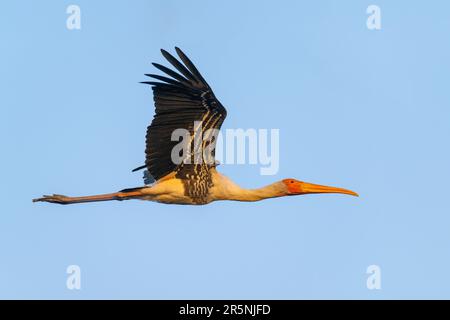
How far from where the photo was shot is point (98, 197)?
24.3 m

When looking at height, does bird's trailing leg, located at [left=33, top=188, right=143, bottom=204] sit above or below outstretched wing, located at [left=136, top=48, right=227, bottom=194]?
below

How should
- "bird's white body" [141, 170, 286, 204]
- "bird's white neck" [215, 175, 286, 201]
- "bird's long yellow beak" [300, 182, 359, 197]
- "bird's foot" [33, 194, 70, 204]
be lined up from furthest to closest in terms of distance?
"bird's foot" [33, 194, 70, 204], "bird's long yellow beak" [300, 182, 359, 197], "bird's white neck" [215, 175, 286, 201], "bird's white body" [141, 170, 286, 204]

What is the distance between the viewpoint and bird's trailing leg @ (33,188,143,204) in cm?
2384

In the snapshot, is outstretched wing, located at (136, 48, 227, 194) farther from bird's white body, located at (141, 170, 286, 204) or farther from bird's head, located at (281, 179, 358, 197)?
bird's head, located at (281, 179, 358, 197)

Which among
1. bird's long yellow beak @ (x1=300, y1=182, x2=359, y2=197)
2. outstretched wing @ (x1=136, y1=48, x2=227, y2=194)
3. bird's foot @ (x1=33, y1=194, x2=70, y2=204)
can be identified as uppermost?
outstretched wing @ (x1=136, y1=48, x2=227, y2=194)

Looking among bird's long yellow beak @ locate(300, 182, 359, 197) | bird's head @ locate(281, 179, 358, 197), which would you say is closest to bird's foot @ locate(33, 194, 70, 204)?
bird's head @ locate(281, 179, 358, 197)

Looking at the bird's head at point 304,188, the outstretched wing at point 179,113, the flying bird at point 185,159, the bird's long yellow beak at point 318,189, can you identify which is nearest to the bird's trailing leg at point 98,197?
the flying bird at point 185,159

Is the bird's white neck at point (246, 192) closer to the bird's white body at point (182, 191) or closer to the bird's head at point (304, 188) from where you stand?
the bird's white body at point (182, 191)

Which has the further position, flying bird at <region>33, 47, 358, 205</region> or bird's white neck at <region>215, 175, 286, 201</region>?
bird's white neck at <region>215, 175, 286, 201</region>

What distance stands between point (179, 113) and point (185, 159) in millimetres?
1086

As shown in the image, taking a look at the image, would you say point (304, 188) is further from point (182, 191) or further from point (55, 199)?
point (55, 199)

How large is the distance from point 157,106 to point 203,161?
1.50 metres
